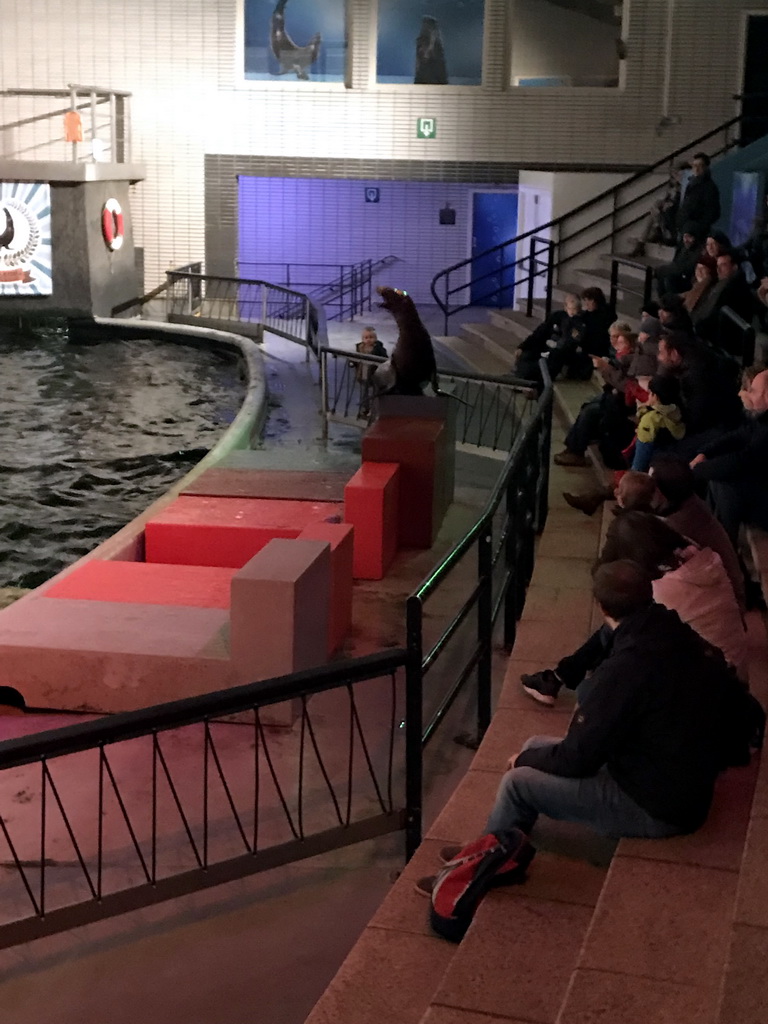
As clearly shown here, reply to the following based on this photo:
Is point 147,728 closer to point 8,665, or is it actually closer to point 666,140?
point 8,665

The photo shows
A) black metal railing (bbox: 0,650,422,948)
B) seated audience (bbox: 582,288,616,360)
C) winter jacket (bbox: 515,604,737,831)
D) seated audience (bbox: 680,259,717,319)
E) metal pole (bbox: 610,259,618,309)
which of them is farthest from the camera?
metal pole (bbox: 610,259,618,309)

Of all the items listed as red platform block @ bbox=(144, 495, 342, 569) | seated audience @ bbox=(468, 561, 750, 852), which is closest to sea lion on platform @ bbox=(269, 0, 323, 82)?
red platform block @ bbox=(144, 495, 342, 569)

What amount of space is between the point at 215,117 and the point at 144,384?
7.28 metres

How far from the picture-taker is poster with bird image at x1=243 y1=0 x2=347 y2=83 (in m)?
21.5

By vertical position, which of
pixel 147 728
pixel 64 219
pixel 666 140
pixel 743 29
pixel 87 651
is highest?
pixel 743 29

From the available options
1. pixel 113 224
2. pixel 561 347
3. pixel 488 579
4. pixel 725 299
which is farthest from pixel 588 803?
pixel 113 224

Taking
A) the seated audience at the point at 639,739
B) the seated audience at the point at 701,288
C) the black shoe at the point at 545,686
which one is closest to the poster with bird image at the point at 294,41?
the seated audience at the point at 701,288

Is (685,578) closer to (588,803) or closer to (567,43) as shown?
(588,803)

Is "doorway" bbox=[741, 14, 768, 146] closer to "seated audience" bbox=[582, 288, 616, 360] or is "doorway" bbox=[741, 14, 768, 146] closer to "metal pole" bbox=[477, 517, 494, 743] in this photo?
"seated audience" bbox=[582, 288, 616, 360]

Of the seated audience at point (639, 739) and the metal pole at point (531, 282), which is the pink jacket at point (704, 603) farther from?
the metal pole at point (531, 282)

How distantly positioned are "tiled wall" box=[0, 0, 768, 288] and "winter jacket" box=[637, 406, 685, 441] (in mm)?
14945

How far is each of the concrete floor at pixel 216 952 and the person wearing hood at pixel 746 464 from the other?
83.8 inches

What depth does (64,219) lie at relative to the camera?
20719 mm

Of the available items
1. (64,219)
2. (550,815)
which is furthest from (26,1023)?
(64,219)
